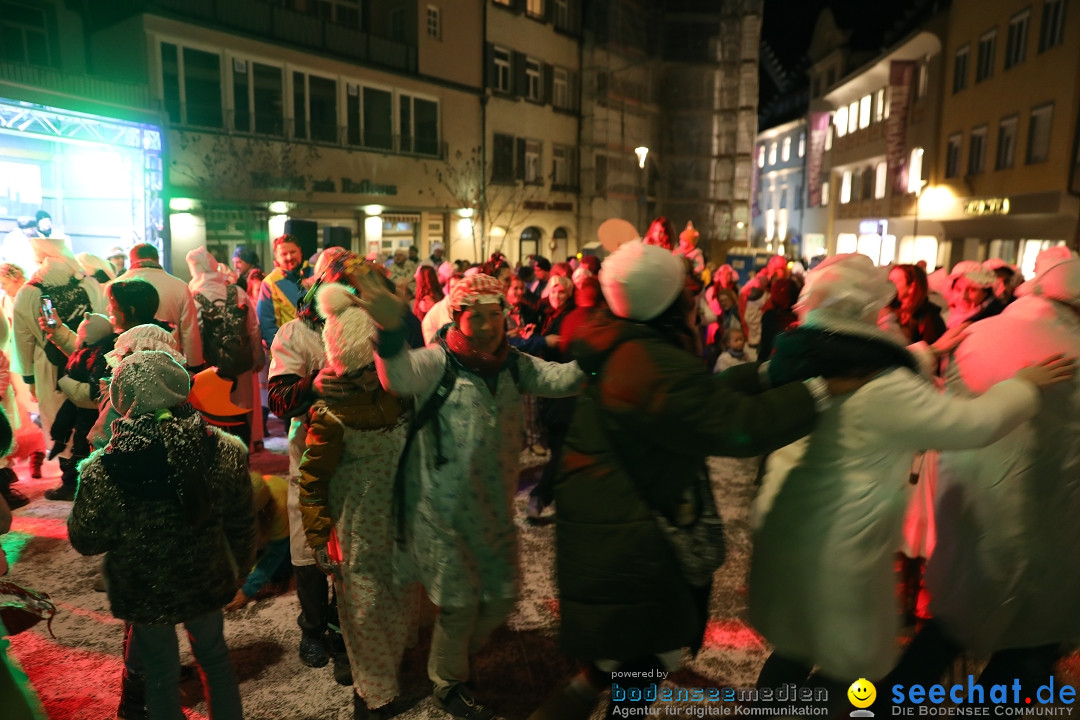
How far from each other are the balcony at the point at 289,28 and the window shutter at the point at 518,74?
553cm

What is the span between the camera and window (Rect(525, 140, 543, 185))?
29703 millimetres

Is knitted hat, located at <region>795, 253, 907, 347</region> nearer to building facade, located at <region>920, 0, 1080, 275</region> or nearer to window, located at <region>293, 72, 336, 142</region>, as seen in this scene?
building facade, located at <region>920, 0, 1080, 275</region>

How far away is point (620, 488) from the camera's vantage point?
2309 mm

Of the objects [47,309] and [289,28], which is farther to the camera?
[289,28]

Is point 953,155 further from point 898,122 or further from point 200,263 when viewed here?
point 200,263

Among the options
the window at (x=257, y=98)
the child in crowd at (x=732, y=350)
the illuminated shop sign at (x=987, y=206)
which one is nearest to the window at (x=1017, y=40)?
the illuminated shop sign at (x=987, y=206)

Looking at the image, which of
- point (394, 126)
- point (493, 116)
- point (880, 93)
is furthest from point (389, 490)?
point (880, 93)

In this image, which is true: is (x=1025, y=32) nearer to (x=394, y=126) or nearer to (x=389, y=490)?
(x=394, y=126)

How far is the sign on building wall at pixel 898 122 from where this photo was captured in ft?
90.7

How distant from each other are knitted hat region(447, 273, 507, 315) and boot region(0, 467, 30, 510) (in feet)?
15.7

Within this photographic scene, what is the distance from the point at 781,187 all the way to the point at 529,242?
84.3ft

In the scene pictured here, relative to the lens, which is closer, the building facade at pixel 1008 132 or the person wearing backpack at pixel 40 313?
the person wearing backpack at pixel 40 313

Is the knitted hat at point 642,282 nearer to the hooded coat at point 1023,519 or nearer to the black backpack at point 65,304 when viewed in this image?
the hooded coat at point 1023,519

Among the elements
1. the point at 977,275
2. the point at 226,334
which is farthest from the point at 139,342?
the point at 977,275
